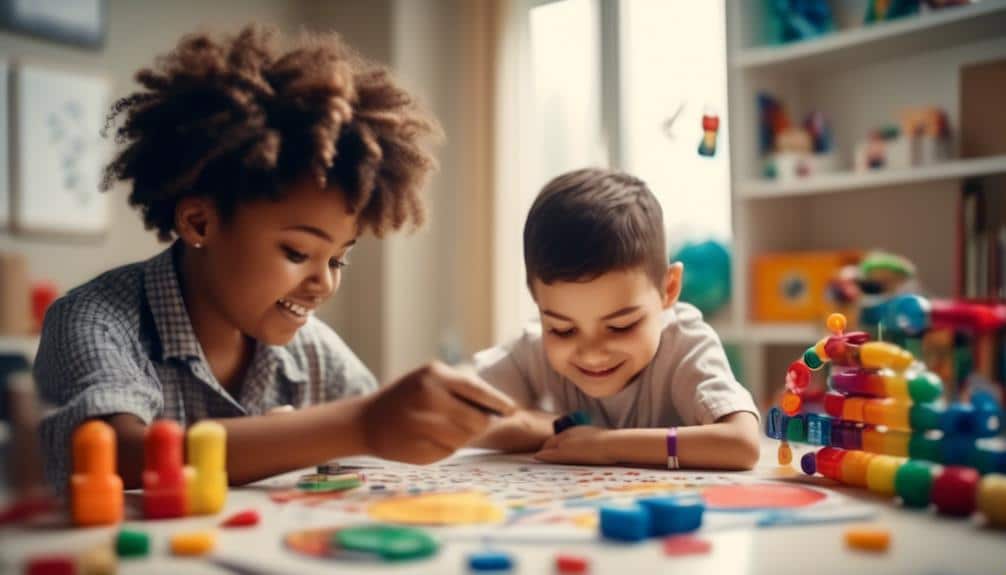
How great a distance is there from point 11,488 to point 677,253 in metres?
2.22

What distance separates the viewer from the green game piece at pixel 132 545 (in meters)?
0.58

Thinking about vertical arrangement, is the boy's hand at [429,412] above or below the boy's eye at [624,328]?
below

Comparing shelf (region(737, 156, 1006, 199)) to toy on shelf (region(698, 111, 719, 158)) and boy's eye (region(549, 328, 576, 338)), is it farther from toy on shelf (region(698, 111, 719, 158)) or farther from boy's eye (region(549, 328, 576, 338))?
boy's eye (region(549, 328, 576, 338))

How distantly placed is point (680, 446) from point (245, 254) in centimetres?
51

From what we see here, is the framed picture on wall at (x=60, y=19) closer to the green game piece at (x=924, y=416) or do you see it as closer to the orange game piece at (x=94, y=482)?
the orange game piece at (x=94, y=482)

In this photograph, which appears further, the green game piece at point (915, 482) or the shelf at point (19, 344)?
the shelf at point (19, 344)

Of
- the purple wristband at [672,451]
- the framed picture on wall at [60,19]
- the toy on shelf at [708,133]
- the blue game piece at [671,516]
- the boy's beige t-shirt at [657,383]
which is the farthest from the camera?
the framed picture on wall at [60,19]

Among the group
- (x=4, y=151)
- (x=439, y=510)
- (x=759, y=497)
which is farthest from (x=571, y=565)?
(x=4, y=151)

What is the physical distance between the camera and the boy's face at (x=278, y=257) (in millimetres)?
952

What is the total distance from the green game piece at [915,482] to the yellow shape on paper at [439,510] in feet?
1.07

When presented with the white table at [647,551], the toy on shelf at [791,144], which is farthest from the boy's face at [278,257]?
the toy on shelf at [791,144]

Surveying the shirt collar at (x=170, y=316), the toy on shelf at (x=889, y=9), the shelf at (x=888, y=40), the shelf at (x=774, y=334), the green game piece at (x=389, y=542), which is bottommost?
the shelf at (x=774, y=334)

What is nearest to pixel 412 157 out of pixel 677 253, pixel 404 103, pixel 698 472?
pixel 404 103

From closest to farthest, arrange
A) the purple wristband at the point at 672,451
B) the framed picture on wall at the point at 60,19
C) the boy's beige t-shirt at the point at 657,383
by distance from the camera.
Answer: the purple wristband at the point at 672,451
the boy's beige t-shirt at the point at 657,383
the framed picture on wall at the point at 60,19
